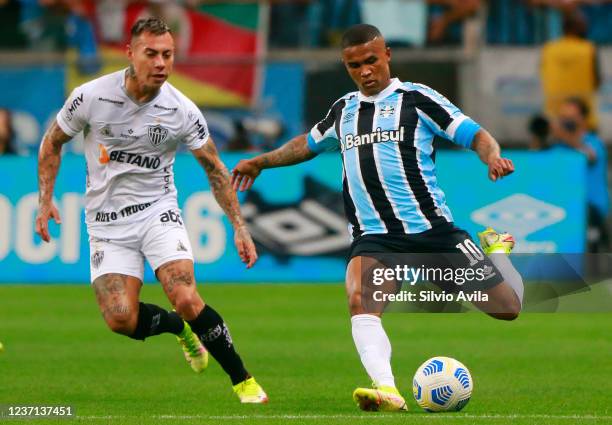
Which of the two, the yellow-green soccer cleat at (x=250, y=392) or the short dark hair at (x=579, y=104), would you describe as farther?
the short dark hair at (x=579, y=104)

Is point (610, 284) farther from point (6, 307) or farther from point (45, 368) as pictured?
point (6, 307)

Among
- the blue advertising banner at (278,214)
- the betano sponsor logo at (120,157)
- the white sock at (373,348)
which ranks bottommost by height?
the blue advertising banner at (278,214)

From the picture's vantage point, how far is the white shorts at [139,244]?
8.63m

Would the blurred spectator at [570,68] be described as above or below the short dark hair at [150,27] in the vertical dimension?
below

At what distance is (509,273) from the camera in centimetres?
830

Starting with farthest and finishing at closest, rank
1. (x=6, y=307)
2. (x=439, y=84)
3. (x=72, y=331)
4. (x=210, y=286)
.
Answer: (x=439, y=84) < (x=210, y=286) < (x=6, y=307) < (x=72, y=331)

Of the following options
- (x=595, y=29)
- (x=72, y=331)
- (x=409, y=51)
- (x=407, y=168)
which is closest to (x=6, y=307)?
(x=72, y=331)

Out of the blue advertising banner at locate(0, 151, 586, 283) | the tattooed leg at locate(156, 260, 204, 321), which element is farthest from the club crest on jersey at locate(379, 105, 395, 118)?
the blue advertising banner at locate(0, 151, 586, 283)

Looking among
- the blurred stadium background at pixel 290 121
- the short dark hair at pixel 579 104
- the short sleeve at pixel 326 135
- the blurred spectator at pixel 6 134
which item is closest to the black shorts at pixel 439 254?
the short sleeve at pixel 326 135

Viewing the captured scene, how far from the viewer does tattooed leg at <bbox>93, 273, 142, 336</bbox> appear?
8508 mm

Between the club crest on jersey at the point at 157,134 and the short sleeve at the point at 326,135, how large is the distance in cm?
90

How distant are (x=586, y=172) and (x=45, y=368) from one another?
8551 millimetres

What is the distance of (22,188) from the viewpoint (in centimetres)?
1666

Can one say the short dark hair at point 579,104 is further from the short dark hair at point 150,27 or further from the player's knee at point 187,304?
the player's knee at point 187,304
